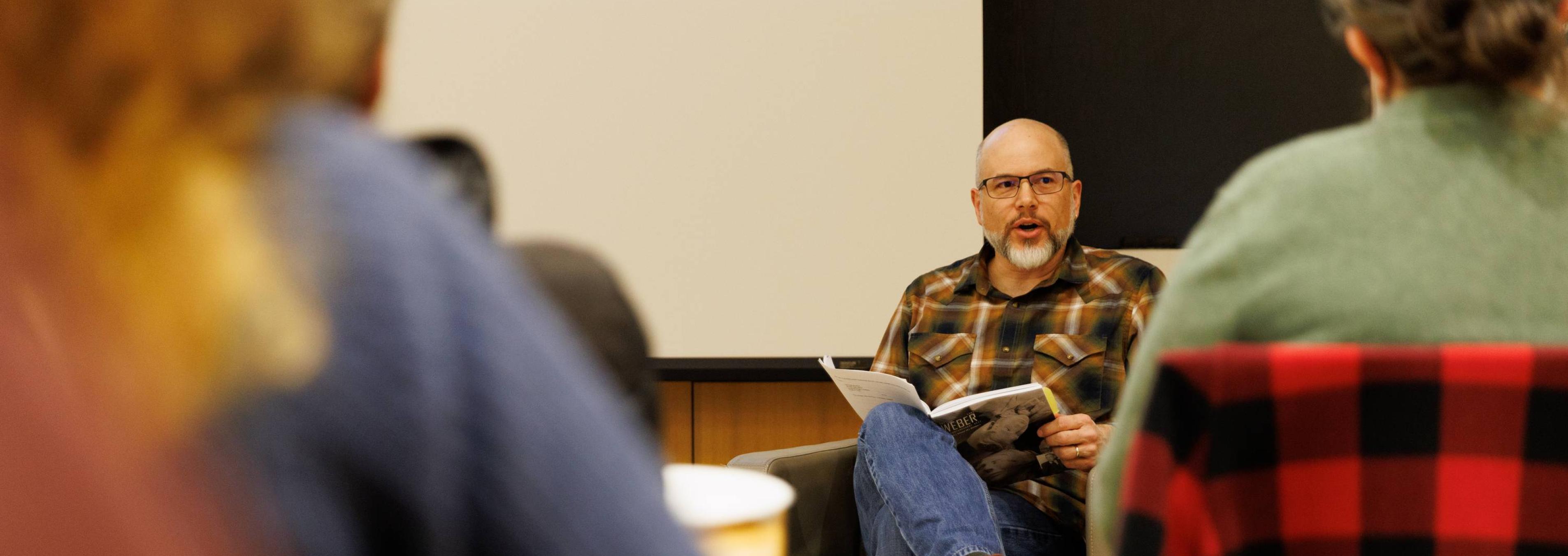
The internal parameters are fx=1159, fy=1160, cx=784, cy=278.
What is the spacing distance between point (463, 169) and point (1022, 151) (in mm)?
2396

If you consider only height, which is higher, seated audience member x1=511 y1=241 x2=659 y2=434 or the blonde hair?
the blonde hair

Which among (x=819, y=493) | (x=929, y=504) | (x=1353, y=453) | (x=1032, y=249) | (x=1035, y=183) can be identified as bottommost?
(x=819, y=493)

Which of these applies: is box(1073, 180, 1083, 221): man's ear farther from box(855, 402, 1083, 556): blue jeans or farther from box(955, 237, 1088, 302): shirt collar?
box(855, 402, 1083, 556): blue jeans

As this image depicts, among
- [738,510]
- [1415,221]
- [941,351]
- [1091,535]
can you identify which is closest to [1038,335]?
[941,351]

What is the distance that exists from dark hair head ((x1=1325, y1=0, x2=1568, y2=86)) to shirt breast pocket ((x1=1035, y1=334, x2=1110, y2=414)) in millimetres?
1450

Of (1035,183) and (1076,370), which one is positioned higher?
(1035,183)

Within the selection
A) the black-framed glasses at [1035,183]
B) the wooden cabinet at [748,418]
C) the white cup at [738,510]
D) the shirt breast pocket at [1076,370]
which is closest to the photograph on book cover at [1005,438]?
the shirt breast pocket at [1076,370]

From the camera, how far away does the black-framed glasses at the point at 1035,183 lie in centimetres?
270

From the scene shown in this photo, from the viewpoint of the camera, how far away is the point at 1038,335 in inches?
96.8

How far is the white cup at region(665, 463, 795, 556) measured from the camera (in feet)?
1.63

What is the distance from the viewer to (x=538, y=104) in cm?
326

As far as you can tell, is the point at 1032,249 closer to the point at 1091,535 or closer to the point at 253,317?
the point at 1091,535

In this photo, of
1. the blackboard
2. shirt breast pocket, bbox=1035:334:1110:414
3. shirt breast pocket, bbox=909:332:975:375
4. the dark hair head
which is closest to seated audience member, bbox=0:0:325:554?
the dark hair head

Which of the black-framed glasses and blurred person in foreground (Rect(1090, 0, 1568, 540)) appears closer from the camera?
blurred person in foreground (Rect(1090, 0, 1568, 540))
